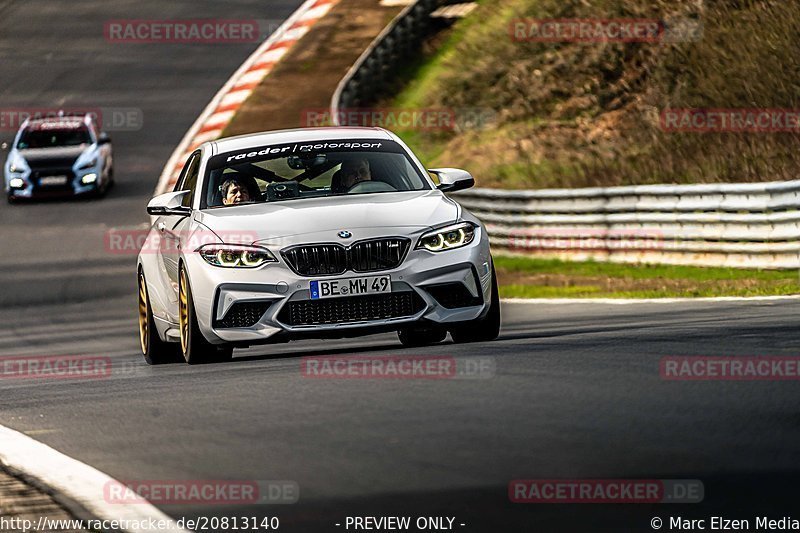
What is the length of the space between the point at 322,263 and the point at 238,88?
79.4 ft

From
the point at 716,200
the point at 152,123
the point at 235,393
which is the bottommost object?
the point at 152,123

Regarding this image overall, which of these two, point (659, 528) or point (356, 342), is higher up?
point (659, 528)

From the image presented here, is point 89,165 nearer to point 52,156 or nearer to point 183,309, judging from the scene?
point 52,156

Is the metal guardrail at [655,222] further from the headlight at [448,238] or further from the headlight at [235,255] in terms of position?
the headlight at [235,255]

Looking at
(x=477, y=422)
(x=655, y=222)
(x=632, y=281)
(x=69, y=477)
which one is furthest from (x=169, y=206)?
(x=655, y=222)

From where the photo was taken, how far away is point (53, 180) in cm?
3034

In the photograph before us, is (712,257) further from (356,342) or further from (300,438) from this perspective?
(300,438)

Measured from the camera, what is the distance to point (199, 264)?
10742 millimetres

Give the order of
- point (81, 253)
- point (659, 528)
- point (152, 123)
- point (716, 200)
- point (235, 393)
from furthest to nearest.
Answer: point (152, 123) < point (81, 253) < point (716, 200) < point (235, 393) < point (659, 528)

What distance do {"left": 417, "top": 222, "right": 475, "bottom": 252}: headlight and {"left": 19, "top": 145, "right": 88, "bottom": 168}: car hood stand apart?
20375mm

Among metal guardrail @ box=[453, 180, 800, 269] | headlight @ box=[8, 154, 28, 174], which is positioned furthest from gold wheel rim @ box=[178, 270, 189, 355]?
headlight @ box=[8, 154, 28, 174]

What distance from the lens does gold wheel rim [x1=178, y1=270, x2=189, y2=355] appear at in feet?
36.0

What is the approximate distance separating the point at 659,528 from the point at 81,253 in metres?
21.3

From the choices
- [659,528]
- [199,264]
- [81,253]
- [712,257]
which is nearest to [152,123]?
[81,253]
